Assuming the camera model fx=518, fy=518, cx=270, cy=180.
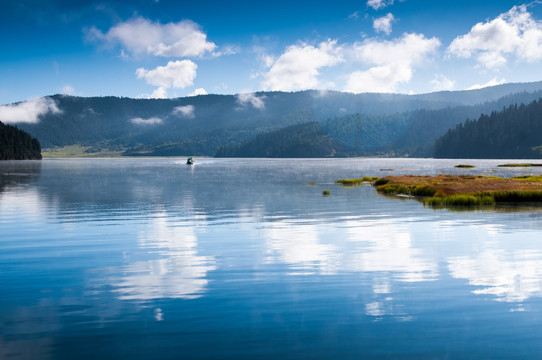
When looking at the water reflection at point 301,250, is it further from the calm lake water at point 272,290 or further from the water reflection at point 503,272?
the water reflection at point 503,272

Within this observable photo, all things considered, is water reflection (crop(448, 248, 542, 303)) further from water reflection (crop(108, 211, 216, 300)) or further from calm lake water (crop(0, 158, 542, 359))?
water reflection (crop(108, 211, 216, 300))

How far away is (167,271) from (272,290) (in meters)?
6.46

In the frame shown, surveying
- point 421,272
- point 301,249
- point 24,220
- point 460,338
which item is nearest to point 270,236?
point 301,249

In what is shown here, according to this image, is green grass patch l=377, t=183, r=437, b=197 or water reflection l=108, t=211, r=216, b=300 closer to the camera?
water reflection l=108, t=211, r=216, b=300

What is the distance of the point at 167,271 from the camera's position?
26.2 m

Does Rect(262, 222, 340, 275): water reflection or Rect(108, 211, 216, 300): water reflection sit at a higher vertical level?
Rect(108, 211, 216, 300): water reflection

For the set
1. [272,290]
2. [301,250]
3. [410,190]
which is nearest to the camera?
[272,290]

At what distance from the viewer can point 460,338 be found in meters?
16.6

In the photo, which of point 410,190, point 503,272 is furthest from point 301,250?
point 410,190

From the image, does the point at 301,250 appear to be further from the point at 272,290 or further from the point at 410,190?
the point at 410,190

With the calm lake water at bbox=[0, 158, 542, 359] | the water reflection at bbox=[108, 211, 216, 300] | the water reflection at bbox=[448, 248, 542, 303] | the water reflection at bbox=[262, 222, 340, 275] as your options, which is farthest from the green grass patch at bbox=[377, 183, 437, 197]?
the water reflection at bbox=[108, 211, 216, 300]

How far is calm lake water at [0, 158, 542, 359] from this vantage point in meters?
16.1

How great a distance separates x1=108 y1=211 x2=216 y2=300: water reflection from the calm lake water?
0.34 ft

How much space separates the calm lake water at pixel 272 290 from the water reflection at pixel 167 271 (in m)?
0.10
